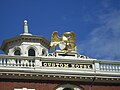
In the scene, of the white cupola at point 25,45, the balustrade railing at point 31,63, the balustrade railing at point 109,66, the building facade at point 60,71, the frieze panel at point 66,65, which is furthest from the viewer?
the white cupola at point 25,45

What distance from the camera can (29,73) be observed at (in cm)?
3709

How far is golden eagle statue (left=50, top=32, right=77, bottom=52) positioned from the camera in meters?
40.8

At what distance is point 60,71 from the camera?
37.8 m

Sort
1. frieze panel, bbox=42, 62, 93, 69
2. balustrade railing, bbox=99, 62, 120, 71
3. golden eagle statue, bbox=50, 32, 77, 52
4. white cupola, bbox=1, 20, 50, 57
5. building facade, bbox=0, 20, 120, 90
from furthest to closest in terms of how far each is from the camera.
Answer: white cupola, bbox=1, 20, 50, 57
golden eagle statue, bbox=50, 32, 77, 52
balustrade railing, bbox=99, 62, 120, 71
frieze panel, bbox=42, 62, 93, 69
building facade, bbox=0, 20, 120, 90

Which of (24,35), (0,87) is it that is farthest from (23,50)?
(0,87)

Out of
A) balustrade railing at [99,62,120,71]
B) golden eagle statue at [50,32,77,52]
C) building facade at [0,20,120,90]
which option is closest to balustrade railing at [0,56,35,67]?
building facade at [0,20,120,90]

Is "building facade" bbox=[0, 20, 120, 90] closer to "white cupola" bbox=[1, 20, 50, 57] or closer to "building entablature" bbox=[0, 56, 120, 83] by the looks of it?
"building entablature" bbox=[0, 56, 120, 83]

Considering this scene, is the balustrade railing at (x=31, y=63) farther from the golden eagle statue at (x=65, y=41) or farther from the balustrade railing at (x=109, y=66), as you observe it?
the golden eagle statue at (x=65, y=41)

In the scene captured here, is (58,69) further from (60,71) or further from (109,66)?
(109,66)

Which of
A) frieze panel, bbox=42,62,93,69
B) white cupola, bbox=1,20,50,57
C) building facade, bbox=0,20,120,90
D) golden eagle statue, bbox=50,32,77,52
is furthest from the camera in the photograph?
white cupola, bbox=1,20,50,57

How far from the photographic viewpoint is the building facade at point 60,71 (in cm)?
3697

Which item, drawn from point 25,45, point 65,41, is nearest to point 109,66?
point 65,41

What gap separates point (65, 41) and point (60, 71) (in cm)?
417

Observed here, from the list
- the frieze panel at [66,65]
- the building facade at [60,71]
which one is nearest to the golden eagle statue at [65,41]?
the building facade at [60,71]
